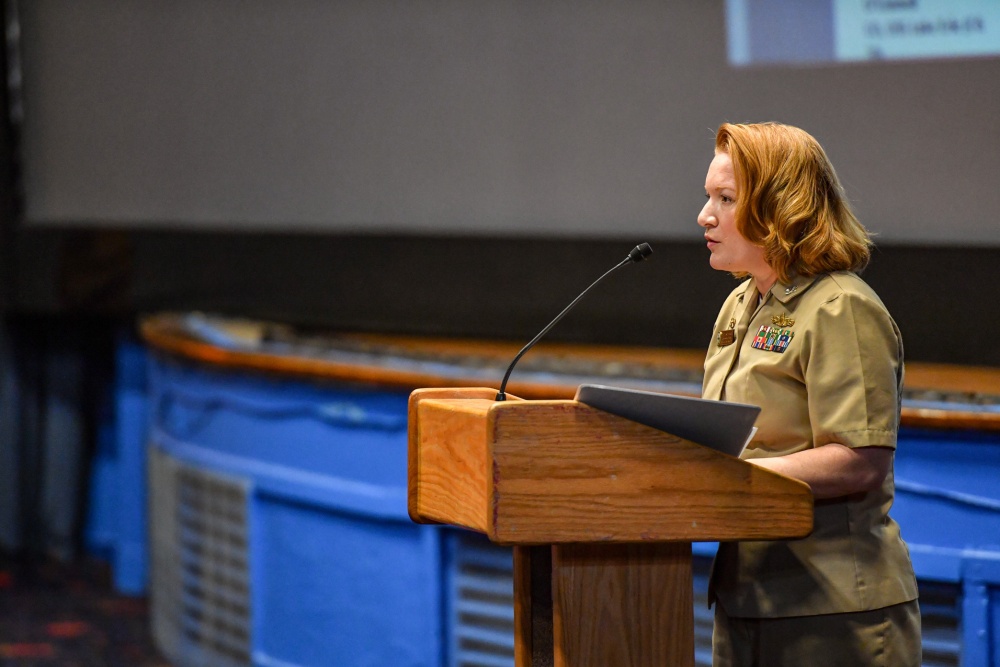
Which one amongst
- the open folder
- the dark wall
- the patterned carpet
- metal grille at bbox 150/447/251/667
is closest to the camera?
the open folder

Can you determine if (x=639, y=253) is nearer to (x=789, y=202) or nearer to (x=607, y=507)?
(x=789, y=202)

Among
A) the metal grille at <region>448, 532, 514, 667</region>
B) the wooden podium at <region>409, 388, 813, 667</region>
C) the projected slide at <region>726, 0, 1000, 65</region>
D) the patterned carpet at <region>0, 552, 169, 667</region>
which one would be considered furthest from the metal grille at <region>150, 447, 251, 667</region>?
the wooden podium at <region>409, 388, 813, 667</region>

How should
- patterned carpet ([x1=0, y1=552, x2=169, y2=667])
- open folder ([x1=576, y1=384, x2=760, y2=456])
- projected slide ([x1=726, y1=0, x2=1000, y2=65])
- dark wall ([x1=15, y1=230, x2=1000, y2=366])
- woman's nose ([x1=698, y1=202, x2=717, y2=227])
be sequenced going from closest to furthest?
open folder ([x1=576, y1=384, x2=760, y2=456]) → woman's nose ([x1=698, y1=202, x2=717, y2=227]) → projected slide ([x1=726, y1=0, x2=1000, y2=65]) → dark wall ([x1=15, y1=230, x2=1000, y2=366]) → patterned carpet ([x1=0, y1=552, x2=169, y2=667])

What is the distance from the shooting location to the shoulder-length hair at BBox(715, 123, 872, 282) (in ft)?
4.65

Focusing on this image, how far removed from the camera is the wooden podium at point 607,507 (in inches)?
50.6

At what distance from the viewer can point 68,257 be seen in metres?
4.50

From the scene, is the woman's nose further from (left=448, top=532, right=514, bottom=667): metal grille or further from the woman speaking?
(left=448, top=532, right=514, bottom=667): metal grille

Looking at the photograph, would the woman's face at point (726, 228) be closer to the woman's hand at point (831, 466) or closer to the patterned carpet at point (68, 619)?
the woman's hand at point (831, 466)

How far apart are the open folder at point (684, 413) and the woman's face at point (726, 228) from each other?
0.26m

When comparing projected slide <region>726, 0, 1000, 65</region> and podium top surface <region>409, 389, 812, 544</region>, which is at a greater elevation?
projected slide <region>726, 0, 1000, 65</region>

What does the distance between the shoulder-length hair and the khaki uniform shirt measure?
0.03 metres

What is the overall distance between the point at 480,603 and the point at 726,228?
5.18 feet

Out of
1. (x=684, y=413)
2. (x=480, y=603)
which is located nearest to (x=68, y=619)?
(x=480, y=603)

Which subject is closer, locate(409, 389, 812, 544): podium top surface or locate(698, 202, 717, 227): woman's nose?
locate(409, 389, 812, 544): podium top surface
